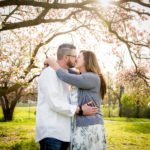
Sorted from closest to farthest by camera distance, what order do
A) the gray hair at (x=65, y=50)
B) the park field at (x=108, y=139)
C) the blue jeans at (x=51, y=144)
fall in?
the blue jeans at (x=51, y=144) → the gray hair at (x=65, y=50) → the park field at (x=108, y=139)

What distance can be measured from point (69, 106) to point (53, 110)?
20cm

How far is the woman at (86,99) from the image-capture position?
2.39 m

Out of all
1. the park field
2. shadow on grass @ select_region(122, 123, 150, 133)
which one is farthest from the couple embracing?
shadow on grass @ select_region(122, 123, 150, 133)

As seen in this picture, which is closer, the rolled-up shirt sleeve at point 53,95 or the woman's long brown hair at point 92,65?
the rolled-up shirt sleeve at point 53,95

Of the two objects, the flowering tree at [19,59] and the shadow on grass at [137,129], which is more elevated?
the flowering tree at [19,59]

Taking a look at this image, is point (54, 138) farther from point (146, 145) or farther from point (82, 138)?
point (146, 145)

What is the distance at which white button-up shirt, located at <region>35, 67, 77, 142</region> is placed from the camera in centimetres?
224

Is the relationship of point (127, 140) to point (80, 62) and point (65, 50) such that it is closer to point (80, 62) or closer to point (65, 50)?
point (80, 62)

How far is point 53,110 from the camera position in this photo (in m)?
2.29

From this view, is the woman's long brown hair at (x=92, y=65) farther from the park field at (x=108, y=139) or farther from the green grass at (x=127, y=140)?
A: the green grass at (x=127, y=140)

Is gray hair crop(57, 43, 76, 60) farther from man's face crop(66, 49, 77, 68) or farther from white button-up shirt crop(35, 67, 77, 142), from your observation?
white button-up shirt crop(35, 67, 77, 142)

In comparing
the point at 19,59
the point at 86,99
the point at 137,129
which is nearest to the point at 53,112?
the point at 86,99

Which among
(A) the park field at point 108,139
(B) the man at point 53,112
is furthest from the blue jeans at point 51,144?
(A) the park field at point 108,139

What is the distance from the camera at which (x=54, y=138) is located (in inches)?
87.8
